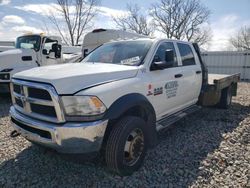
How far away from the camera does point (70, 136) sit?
103 inches

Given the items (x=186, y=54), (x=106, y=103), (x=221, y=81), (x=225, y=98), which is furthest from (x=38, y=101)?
(x=225, y=98)

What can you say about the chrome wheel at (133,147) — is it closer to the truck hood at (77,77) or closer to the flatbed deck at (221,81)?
the truck hood at (77,77)

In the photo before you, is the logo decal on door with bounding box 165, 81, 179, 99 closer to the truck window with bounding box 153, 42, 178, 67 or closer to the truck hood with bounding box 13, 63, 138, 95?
the truck window with bounding box 153, 42, 178, 67

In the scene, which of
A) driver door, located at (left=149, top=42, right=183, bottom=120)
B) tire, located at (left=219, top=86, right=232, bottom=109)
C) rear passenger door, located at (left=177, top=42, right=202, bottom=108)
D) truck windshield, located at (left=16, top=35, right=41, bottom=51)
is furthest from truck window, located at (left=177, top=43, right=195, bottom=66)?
truck windshield, located at (left=16, top=35, right=41, bottom=51)

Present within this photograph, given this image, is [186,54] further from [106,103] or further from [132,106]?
[106,103]

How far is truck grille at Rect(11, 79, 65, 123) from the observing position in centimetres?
268

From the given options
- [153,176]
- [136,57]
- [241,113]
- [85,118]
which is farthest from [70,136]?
[241,113]

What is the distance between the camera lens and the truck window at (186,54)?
4.89 m

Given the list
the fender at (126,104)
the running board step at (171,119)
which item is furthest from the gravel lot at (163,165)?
the fender at (126,104)

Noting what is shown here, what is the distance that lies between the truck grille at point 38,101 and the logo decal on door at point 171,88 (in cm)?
204

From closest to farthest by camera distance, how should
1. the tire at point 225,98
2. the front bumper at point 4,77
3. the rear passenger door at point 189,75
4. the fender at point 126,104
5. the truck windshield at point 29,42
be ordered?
the fender at point 126,104 → the rear passenger door at point 189,75 → the tire at point 225,98 → the front bumper at point 4,77 → the truck windshield at point 29,42

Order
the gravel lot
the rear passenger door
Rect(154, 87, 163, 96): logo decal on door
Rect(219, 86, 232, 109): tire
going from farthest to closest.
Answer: Rect(219, 86, 232, 109): tire
the rear passenger door
Rect(154, 87, 163, 96): logo decal on door
the gravel lot

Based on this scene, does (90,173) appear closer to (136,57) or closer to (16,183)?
(16,183)

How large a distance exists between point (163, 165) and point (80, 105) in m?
1.69
